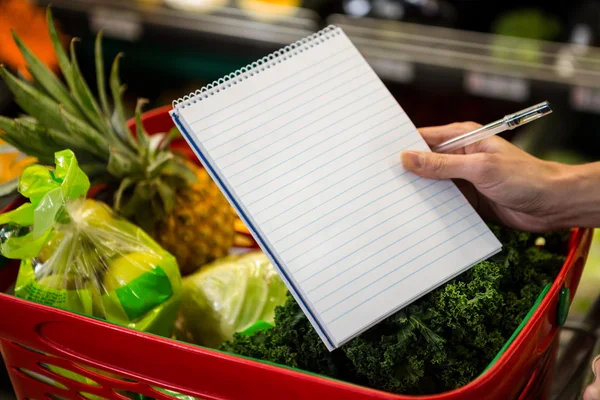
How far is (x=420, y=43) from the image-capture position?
2152 mm

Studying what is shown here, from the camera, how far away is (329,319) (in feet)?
2.81

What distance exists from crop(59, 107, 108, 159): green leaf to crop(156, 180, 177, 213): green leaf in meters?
0.13

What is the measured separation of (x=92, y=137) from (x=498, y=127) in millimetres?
733

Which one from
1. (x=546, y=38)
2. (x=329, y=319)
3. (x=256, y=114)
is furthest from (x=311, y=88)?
(x=546, y=38)

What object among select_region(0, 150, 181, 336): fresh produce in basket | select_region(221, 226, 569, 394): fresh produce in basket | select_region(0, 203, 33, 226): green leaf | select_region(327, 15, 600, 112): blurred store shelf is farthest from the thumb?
select_region(327, 15, 600, 112): blurred store shelf

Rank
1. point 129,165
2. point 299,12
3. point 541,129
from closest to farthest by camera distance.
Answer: point 129,165 < point 541,129 < point 299,12

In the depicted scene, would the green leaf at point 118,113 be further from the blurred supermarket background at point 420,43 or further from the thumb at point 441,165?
the blurred supermarket background at point 420,43

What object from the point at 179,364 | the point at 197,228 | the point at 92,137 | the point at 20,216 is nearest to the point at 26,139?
the point at 92,137

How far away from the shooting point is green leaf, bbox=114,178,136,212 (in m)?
1.27

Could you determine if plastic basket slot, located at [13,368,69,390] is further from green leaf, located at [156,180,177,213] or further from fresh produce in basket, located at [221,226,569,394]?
green leaf, located at [156,180,177,213]

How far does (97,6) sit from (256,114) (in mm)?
1769

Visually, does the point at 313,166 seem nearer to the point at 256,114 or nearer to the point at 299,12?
the point at 256,114

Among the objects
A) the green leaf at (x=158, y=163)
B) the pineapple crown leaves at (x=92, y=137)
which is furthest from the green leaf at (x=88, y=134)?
the green leaf at (x=158, y=163)

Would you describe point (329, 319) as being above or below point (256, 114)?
below
